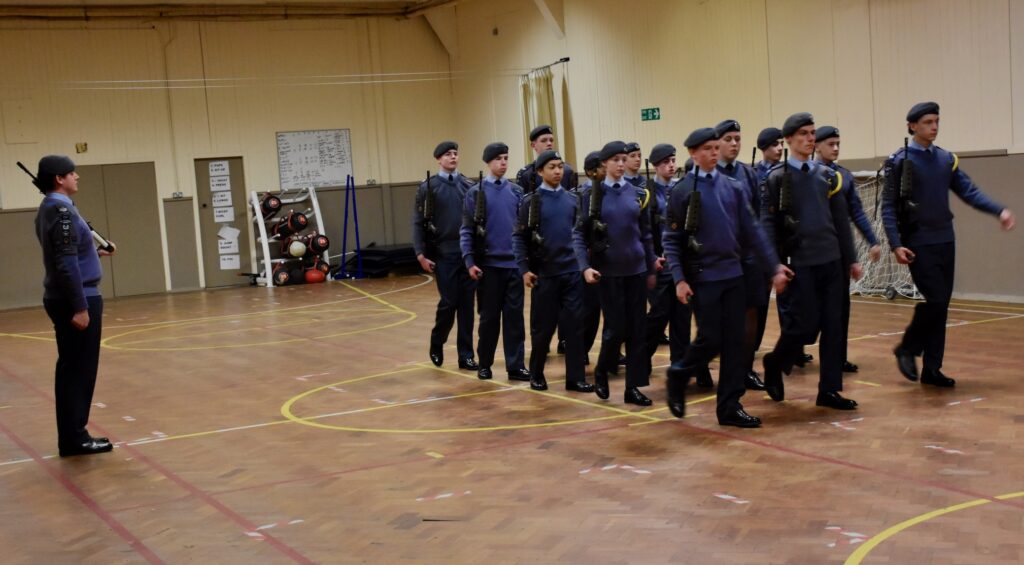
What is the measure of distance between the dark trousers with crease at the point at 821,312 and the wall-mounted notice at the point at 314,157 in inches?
647

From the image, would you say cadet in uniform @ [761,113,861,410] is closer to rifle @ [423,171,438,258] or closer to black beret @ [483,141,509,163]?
black beret @ [483,141,509,163]

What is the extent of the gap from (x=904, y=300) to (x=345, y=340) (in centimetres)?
621

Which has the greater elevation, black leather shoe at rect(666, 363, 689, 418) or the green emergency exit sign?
the green emergency exit sign

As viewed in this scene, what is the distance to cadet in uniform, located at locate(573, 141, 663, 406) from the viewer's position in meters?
7.63

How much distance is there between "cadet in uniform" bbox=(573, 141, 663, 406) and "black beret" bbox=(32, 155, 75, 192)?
10.8 feet

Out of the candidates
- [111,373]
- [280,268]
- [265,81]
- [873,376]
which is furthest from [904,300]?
[265,81]

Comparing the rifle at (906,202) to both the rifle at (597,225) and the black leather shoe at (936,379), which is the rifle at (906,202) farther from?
the rifle at (597,225)

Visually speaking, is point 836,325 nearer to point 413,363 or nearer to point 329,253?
point 413,363

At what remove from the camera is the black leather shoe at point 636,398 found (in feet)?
25.3

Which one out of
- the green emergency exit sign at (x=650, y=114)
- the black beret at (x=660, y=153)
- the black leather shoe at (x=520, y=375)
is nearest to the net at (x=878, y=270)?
the green emergency exit sign at (x=650, y=114)

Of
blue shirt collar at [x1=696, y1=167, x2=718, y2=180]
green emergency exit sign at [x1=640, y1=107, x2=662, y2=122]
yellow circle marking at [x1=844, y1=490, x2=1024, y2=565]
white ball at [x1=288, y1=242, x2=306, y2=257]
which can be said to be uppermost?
green emergency exit sign at [x1=640, y1=107, x2=662, y2=122]

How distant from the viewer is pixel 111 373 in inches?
429

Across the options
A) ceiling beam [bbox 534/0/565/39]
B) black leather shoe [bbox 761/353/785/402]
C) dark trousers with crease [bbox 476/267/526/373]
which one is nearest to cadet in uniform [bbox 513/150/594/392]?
dark trousers with crease [bbox 476/267/526/373]

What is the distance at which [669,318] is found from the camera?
8.58 metres
